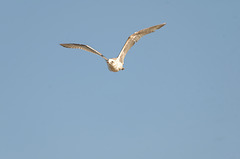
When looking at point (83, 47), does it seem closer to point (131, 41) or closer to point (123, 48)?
point (123, 48)

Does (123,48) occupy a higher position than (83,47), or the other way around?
(83,47)

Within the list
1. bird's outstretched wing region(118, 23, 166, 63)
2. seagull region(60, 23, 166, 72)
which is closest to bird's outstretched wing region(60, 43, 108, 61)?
seagull region(60, 23, 166, 72)

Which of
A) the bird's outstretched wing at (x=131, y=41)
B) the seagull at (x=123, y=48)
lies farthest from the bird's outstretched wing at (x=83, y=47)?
the bird's outstretched wing at (x=131, y=41)

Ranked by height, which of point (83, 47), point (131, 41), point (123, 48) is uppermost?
point (131, 41)

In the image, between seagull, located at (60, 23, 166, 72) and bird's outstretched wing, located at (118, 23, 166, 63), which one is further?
bird's outstretched wing, located at (118, 23, 166, 63)

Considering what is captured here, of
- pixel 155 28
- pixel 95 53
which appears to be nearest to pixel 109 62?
pixel 95 53

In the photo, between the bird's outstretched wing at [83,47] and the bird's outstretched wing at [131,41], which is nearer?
the bird's outstretched wing at [83,47]

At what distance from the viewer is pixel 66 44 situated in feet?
155

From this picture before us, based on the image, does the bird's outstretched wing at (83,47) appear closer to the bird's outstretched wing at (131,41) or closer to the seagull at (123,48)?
the seagull at (123,48)

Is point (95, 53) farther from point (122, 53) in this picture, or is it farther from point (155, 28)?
point (155, 28)

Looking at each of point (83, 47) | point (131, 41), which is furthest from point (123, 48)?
point (83, 47)

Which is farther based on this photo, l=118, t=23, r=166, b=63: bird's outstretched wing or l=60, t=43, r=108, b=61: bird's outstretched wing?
l=118, t=23, r=166, b=63: bird's outstretched wing

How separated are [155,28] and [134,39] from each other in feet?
8.39

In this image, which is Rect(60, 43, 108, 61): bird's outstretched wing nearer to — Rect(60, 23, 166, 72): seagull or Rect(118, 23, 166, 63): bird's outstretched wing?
Rect(60, 23, 166, 72): seagull
